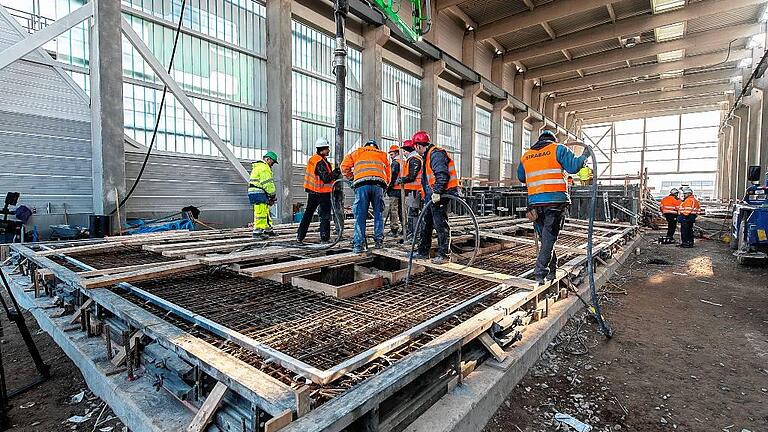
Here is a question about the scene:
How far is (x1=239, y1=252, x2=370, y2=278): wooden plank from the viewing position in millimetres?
4191

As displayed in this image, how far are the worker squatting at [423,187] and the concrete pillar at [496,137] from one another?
17722mm

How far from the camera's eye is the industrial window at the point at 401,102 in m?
16.8

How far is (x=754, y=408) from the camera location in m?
2.78

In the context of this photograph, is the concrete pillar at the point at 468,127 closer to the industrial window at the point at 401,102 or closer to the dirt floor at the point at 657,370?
the industrial window at the point at 401,102

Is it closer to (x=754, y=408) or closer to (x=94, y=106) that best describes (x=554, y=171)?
(x=754, y=408)

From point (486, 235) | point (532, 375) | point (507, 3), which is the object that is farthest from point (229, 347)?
point (507, 3)

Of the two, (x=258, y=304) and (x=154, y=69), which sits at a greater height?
(x=154, y=69)

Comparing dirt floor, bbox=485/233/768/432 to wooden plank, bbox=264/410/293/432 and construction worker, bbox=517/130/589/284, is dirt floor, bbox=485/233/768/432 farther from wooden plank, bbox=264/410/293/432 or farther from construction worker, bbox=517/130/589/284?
wooden plank, bbox=264/410/293/432

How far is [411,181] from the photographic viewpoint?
595 cm

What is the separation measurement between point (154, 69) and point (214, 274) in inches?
295

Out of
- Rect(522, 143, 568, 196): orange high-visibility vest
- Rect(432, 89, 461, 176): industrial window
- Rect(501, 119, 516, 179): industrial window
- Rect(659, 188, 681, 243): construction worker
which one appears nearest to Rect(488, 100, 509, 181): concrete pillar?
Rect(501, 119, 516, 179): industrial window

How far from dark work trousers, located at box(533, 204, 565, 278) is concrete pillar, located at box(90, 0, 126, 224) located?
875cm

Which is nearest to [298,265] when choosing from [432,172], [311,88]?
[432,172]

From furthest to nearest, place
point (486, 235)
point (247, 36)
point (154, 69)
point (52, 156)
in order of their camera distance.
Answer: point (247, 36)
point (154, 69)
point (52, 156)
point (486, 235)
